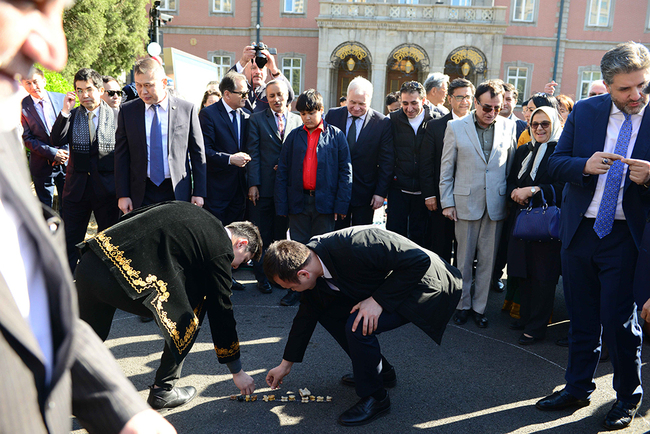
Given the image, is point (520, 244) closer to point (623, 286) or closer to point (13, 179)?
point (623, 286)

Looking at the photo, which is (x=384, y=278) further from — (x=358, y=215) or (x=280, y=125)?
(x=280, y=125)

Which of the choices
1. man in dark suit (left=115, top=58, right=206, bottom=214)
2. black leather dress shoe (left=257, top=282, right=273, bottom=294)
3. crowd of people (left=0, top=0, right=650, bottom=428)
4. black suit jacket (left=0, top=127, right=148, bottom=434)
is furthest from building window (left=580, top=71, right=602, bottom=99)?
black suit jacket (left=0, top=127, right=148, bottom=434)

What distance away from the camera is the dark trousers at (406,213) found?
557 cm

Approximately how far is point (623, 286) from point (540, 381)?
1.05 m

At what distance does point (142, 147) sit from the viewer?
4.50 metres

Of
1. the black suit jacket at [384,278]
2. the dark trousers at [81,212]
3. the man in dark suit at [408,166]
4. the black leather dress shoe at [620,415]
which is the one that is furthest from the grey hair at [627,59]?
Answer: the dark trousers at [81,212]

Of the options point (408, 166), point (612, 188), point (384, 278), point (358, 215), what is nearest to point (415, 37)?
point (408, 166)

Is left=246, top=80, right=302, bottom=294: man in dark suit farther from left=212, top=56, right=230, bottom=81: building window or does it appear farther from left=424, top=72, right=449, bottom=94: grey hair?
left=212, top=56, right=230, bottom=81: building window

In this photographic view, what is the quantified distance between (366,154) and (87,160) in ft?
9.15

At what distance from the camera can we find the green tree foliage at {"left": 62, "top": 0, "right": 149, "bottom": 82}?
12172 millimetres

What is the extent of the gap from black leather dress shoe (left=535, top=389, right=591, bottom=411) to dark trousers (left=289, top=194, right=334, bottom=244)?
2.56m

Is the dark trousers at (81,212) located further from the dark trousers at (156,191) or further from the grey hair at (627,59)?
the grey hair at (627,59)

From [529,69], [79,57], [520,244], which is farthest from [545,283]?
[529,69]

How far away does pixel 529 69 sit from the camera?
78.8ft
